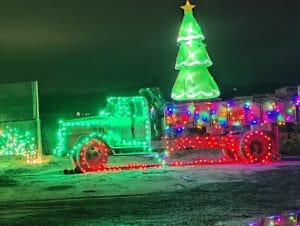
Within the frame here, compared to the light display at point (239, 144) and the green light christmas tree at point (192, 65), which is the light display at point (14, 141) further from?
the green light christmas tree at point (192, 65)

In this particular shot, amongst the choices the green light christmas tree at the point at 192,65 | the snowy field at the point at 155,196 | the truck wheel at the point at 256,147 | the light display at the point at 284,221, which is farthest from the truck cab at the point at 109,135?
the light display at the point at 284,221

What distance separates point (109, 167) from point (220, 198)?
794 cm

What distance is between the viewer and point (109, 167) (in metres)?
18.9

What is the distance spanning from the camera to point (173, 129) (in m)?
19.2

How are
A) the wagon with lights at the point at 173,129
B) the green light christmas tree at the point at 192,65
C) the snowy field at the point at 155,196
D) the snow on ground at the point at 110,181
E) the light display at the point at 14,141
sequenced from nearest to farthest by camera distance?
1. the snowy field at the point at 155,196
2. the snow on ground at the point at 110,181
3. the wagon with lights at the point at 173,129
4. the light display at the point at 14,141
5. the green light christmas tree at the point at 192,65

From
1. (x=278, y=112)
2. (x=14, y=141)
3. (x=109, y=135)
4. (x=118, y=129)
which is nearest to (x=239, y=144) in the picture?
(x=278, y=112)

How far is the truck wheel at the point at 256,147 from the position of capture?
18.5 meters

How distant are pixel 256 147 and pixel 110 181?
5532 millimetres

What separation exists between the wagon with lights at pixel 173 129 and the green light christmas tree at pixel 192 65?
1084 centimetres

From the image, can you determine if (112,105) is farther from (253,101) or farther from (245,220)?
(245,220)

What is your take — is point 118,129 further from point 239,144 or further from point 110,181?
point 239,144

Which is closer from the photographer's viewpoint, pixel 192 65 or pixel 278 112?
pixel 278 112

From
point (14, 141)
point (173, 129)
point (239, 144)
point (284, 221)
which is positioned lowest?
point (284, 221)

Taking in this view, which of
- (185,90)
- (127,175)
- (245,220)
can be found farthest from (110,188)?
(185,90)
